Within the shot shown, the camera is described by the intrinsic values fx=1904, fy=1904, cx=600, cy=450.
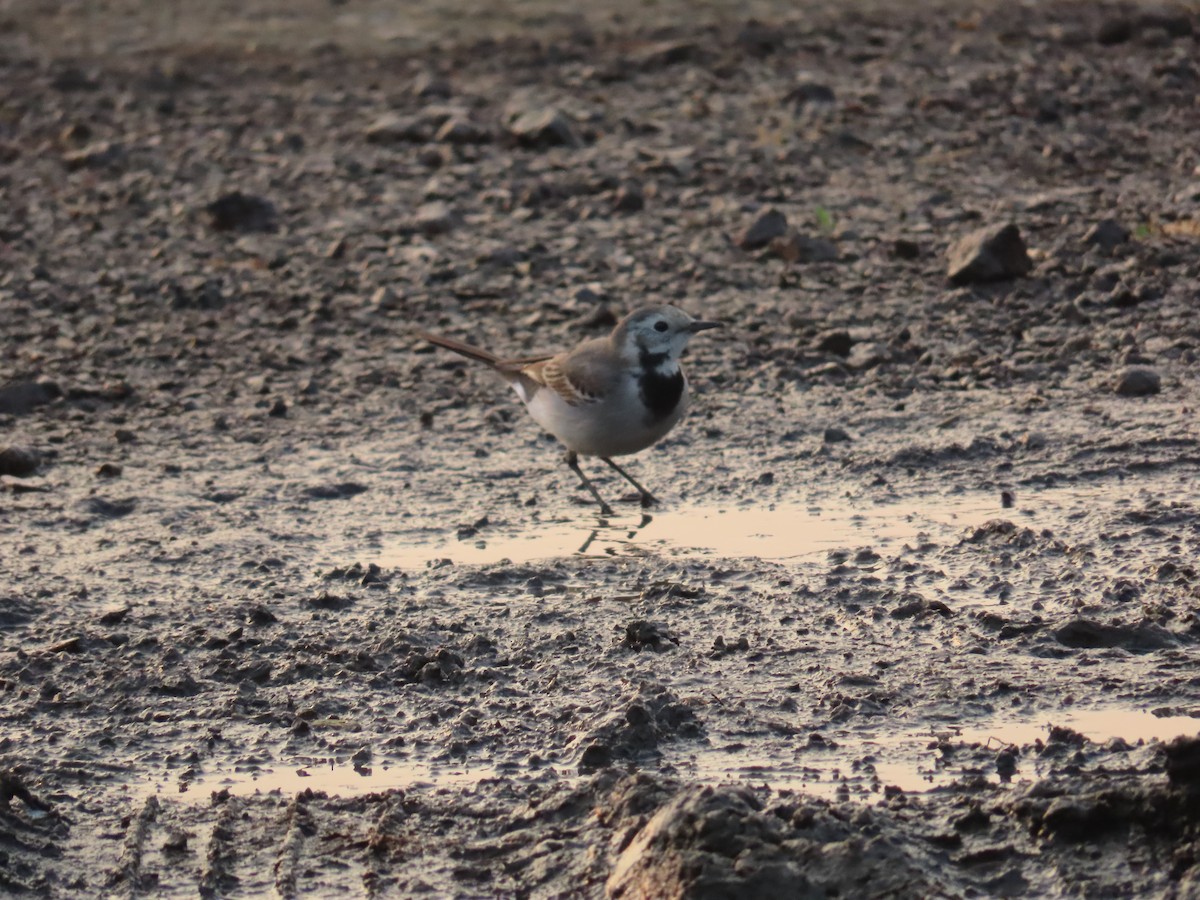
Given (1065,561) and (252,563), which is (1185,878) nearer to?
(1065,561)

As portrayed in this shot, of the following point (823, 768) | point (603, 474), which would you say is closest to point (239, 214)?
point (603, 474)

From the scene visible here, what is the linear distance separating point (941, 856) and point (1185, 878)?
562 mm

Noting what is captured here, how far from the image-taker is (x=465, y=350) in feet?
30.3

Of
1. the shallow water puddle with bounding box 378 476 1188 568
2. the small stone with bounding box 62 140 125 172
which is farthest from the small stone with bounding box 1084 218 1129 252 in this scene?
the small stone with bounding box 62 140 125 172

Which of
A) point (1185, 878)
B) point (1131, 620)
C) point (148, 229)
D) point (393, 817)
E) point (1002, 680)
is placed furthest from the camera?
point (148, 229)

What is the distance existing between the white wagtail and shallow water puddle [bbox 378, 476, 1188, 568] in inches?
14.0

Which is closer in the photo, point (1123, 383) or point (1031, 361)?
point (1123, 383)

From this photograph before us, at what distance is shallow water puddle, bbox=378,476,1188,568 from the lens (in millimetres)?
7168

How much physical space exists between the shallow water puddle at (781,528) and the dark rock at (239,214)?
15.3ft

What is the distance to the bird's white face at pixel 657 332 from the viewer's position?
829cm

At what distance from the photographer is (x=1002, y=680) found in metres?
5.68

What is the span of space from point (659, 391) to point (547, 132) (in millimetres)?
5053

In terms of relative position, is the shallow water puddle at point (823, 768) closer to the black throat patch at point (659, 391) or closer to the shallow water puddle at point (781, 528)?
the shallow water puddle at point (781, 528)

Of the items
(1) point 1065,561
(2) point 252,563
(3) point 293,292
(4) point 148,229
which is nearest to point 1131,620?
(1) point 1065,561
